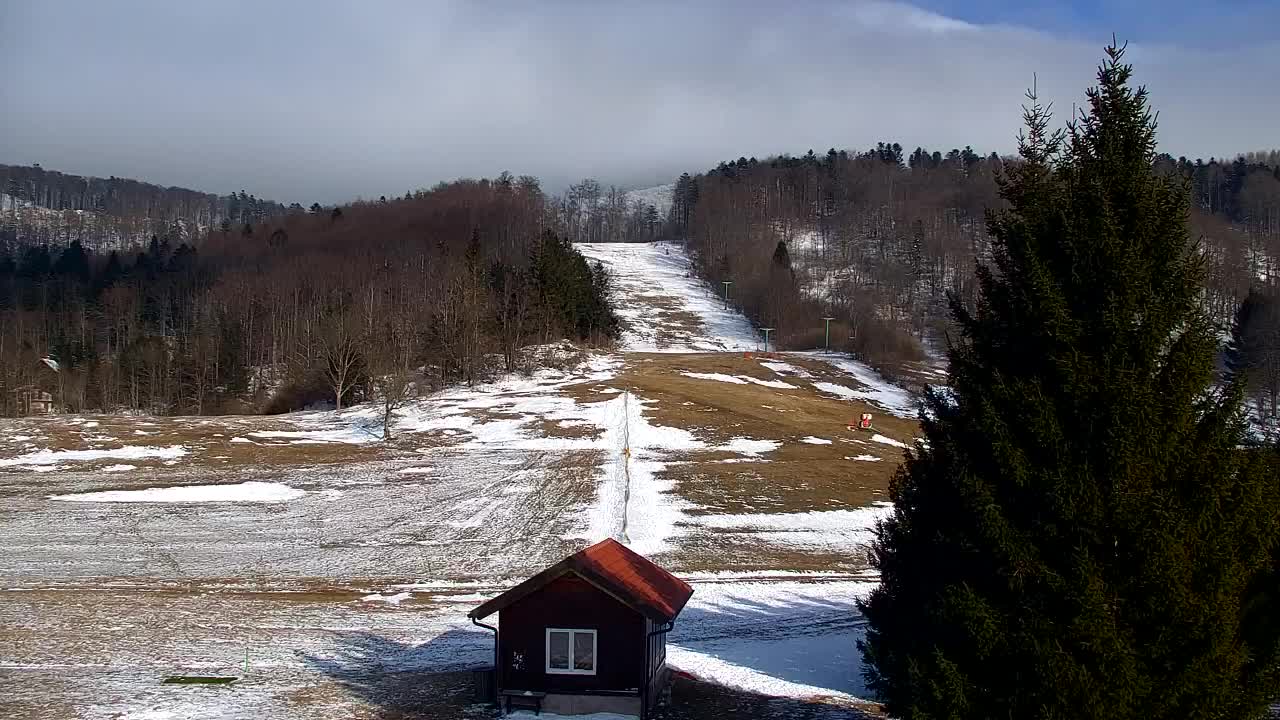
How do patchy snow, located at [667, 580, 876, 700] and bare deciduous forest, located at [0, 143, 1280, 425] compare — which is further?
bare deciduous forest, located at [0, 143, 1280, 425]


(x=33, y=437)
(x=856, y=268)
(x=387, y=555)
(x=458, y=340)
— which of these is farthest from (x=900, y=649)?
(x=856, y=268)

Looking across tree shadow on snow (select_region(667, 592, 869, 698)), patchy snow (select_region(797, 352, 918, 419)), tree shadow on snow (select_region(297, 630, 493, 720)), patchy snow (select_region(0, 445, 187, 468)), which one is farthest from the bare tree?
tree shadow on snow (select_region(297, 630, 493, 720))

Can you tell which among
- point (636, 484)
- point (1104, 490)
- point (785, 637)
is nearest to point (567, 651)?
point (785, 637)

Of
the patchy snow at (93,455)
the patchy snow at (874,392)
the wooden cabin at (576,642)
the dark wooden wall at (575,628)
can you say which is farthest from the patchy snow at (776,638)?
the patchy snow at (874,392)

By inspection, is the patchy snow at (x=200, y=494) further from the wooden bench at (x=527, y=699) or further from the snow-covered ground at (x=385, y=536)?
the wooden bench at (x=527, y=699)

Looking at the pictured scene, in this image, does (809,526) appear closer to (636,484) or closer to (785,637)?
(636,484)

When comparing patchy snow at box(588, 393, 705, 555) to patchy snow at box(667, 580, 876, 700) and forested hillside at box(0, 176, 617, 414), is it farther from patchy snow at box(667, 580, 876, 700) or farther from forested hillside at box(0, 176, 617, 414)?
forested hillside at box(0, 176, 617, 414)

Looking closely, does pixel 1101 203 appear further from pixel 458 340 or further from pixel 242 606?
pixel 458 340
